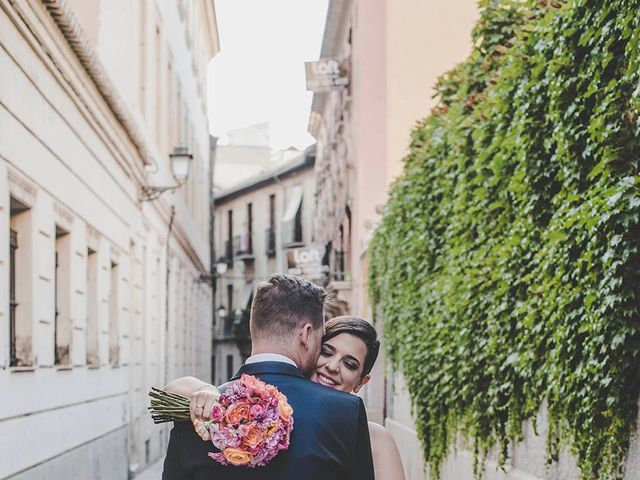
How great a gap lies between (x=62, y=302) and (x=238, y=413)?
1036 cm

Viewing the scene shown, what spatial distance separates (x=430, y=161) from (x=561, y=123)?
5.23 meters

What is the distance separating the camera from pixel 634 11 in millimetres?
5836

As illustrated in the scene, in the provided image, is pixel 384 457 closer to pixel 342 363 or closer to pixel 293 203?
pixel 342 363

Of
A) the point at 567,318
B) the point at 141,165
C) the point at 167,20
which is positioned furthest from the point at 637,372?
the point at 167,20

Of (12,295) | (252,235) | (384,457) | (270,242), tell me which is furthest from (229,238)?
(384,457)

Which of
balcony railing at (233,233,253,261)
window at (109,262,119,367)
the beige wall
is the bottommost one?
window at (109,262,119,367)

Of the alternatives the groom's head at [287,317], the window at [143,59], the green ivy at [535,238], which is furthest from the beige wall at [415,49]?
the groom's head at [287,317]

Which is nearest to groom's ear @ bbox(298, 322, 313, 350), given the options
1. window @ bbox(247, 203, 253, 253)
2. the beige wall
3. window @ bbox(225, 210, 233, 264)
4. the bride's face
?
the bride's face

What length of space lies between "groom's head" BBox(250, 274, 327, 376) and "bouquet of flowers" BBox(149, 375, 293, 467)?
0.14 m

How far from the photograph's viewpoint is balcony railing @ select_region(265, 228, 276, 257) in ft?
197

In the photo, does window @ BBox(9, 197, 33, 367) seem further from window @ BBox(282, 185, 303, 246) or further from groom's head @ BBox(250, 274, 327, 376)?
window @ BBox(282, 185, 303, 246)

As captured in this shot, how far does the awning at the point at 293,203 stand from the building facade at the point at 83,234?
29433 mm

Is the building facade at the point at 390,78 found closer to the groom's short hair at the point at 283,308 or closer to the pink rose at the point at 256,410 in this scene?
the groom's short hair at the point at 283,308

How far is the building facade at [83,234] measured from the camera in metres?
10.8
